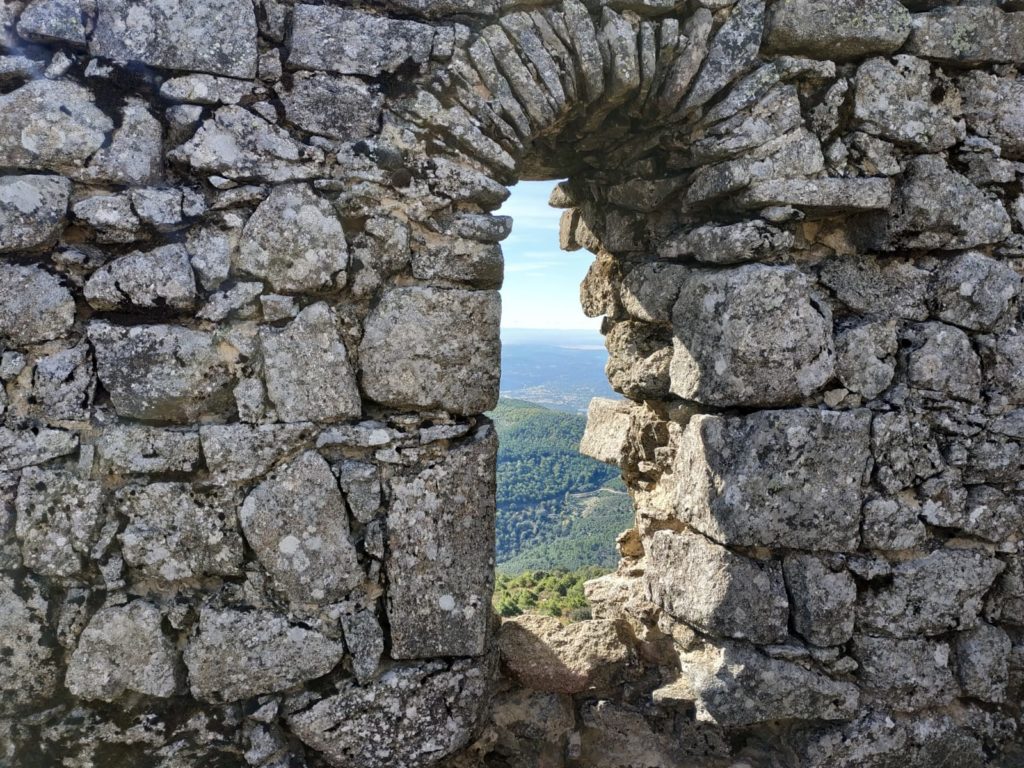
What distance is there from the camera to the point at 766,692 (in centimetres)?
272

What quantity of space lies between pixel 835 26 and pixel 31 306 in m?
2.91

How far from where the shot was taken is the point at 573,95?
2.60m

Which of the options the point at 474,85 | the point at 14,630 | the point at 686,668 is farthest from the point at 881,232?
the point at 14,630

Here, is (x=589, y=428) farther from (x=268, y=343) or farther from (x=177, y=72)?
(x=177, y=72)

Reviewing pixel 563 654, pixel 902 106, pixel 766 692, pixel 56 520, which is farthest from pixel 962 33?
pixel 56 520

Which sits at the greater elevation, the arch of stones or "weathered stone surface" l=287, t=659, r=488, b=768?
the arch of stones

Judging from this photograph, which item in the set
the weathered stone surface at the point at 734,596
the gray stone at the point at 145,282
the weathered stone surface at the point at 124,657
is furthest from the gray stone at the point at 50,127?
the weathered stone surface at the point at 734,596

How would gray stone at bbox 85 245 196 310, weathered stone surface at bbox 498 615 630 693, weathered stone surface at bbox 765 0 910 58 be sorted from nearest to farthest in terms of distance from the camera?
gray stone at bbox 85 245 196 310 → weathered stone surface at bbox 765 0 910 58 → weathered stone surface at bbox 498 615 630 693

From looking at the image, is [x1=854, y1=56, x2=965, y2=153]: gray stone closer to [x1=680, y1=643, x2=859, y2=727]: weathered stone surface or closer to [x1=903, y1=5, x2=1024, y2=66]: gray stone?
[x1=903, y1=5, x2=1024, y2=66]: gray stone

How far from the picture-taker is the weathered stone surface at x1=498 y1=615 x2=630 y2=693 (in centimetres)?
303

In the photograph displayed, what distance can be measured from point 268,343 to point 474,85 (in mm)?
1124

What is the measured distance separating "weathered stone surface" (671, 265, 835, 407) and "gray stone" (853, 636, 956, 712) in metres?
1.04

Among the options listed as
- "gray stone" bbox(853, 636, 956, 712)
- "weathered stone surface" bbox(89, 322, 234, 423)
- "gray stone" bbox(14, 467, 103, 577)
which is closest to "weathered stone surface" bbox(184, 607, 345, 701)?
"gray stone" bbox(14, 467, 103, 577)

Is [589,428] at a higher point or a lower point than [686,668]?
higher
